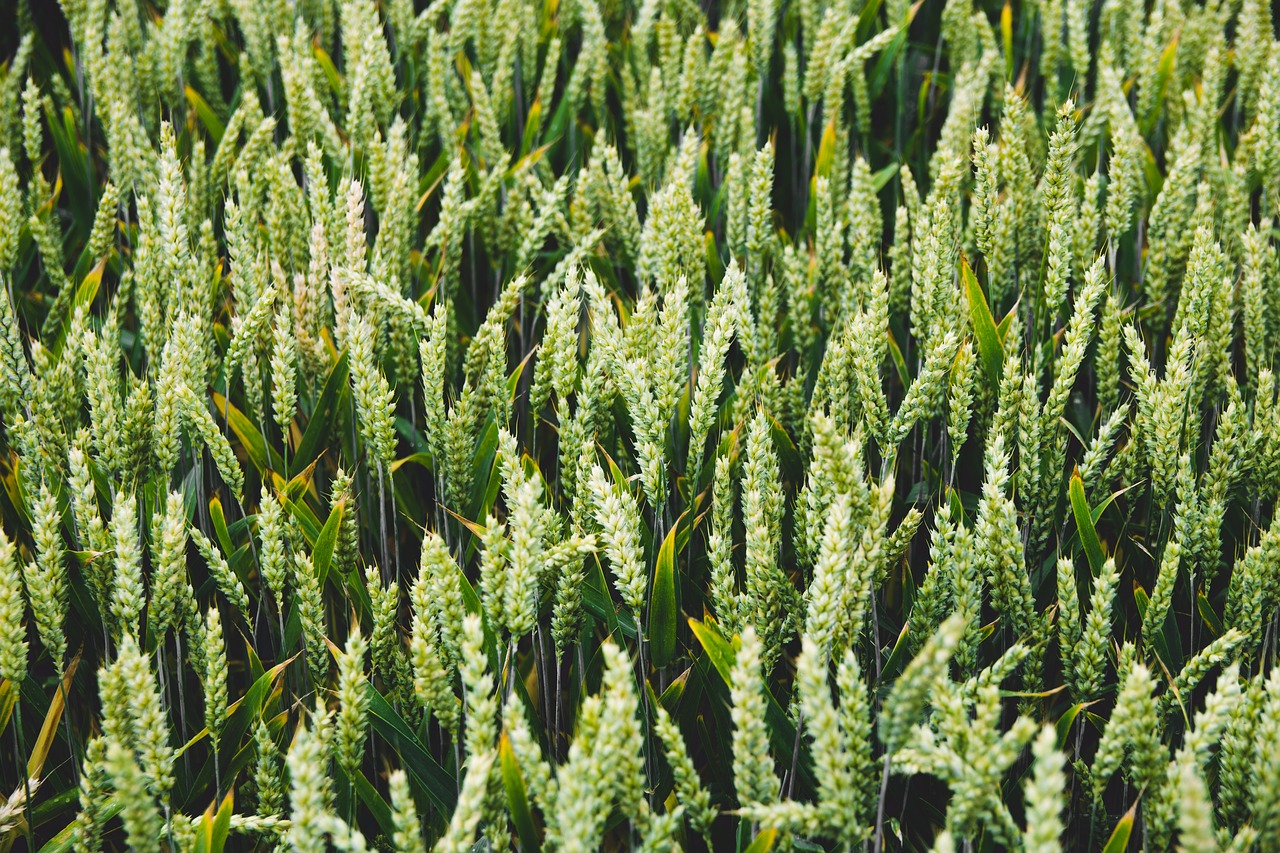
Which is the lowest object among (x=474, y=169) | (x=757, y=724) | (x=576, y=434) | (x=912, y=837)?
(x=912, y=837)

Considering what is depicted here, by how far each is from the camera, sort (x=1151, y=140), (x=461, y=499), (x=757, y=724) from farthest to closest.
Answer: (x=1151, y=140)
(x=461, y=499)
(x=757, y=724)

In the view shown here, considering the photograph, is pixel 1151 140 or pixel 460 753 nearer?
pixel 460 753

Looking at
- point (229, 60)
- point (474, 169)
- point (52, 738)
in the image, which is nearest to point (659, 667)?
point (52, 738)

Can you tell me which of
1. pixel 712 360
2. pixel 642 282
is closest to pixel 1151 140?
pixel 642 282

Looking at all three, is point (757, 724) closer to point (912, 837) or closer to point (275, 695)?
point (912, 837)

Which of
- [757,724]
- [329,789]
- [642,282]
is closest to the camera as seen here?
[757,724]

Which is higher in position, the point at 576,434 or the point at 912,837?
the point at 576,434

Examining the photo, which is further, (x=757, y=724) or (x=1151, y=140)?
(x=1151, y=140)

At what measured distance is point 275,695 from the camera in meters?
1.55

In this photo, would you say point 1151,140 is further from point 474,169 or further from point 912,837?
point 912,837

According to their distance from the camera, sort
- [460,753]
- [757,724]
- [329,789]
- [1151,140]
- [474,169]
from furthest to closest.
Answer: [1151,140], [474,169], [460,753], [329,789], [757,724]

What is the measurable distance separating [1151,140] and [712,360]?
209 centimetres

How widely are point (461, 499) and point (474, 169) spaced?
122 cm

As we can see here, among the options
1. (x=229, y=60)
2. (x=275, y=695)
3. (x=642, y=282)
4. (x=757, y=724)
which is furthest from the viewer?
(x=229, y=60)
